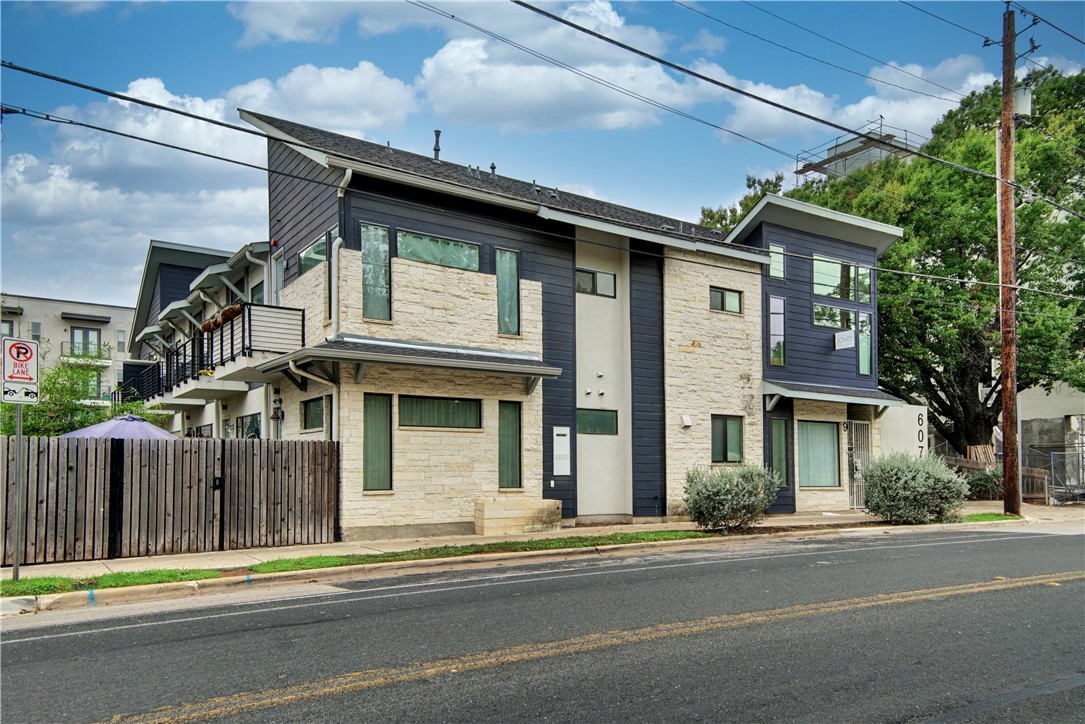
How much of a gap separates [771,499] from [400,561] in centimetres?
A: 902

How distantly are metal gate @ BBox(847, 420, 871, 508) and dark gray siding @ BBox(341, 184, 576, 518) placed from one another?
1046 centimetres

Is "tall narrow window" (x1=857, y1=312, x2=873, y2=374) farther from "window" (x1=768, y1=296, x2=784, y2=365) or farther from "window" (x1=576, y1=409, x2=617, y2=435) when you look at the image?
"window" (x1=576, y1=409, x2=617, y2=435)

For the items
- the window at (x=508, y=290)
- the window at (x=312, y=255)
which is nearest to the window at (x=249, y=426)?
the window at (x=312, y=255)

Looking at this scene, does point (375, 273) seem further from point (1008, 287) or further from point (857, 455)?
point (857, 455)

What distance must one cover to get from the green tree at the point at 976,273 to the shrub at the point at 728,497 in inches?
551

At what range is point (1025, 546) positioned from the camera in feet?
49.4

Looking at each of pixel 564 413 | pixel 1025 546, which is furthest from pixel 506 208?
pixel 1025 546

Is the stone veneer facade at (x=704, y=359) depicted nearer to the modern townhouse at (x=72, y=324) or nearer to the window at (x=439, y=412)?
the window at (x=439, y=412)

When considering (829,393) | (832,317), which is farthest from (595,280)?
(832,317)

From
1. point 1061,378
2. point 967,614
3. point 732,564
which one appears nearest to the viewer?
point 967,614

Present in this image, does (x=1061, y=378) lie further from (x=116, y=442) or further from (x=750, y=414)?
(x=116, y=442)

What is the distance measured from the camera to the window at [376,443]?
53.8ft

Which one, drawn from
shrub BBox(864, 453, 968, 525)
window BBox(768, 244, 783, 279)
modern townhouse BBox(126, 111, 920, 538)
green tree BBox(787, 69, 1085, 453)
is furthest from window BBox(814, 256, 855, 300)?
shrub BBox(864, 453, 968, 525)

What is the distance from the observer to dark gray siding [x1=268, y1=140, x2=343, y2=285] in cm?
1717
